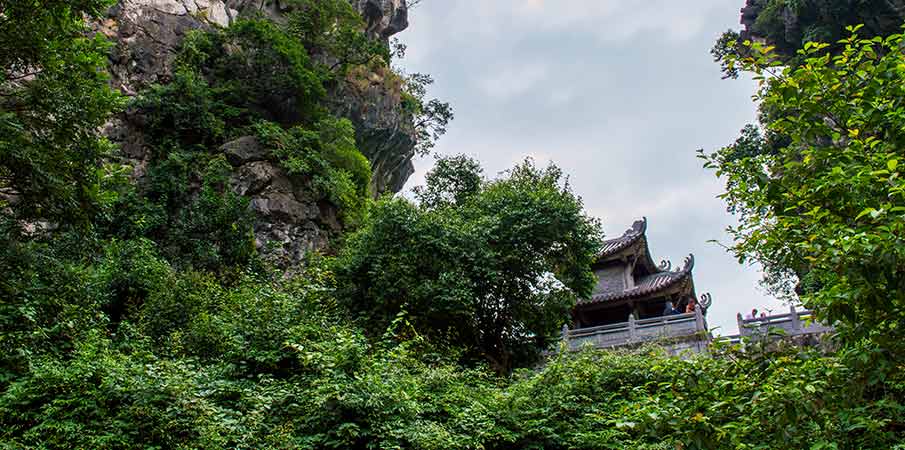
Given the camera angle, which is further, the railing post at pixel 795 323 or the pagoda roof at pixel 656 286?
the pagoda roof at pixel 656 286

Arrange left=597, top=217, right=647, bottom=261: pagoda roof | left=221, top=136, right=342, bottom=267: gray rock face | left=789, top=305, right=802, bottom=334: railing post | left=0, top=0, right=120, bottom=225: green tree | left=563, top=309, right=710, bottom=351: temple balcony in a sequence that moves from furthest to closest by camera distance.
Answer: left=597, top=217, right=647, bottom=261: pagoda roof → left=221, top=136, right=342, bottom=267: gray rock face → left=563, top=309, right=710, bottom=351: temple balcony → left=789, top=305, right=802, bottom=334: railing post → left=0, top=0, right=120, bottom=225: green tree

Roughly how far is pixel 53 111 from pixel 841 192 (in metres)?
8.23

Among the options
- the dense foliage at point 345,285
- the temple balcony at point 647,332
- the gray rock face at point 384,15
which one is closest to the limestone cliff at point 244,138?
the dense foliage at point 345,285

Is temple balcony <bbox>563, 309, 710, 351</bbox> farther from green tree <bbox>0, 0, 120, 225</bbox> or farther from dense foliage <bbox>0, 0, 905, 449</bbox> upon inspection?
green tree <bbox>0, 0, 120, 225</bbox>

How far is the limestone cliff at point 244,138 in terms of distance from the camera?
16219mm

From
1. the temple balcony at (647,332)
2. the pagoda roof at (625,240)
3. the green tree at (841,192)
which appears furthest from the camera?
the pagoda roof at (625,240)

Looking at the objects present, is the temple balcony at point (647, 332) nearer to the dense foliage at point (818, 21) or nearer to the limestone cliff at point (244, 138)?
the limestone cliff at point (244, 138)

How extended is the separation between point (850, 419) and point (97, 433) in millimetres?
6582

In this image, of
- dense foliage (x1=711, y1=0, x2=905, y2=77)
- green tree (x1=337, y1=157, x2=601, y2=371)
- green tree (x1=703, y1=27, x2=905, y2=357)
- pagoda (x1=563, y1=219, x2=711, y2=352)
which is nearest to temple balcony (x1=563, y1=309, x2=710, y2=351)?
pagoda (x1=563, y1=219, x2=711, y2=352)

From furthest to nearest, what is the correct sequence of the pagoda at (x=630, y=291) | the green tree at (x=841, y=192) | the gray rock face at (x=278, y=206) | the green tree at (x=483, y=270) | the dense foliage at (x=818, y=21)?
the dense foliage at (x=818, y=21) < the pagoda at (x=630, y=291) < the gray rock face at (x=278, y=206) < the green tree at (x=483, y=270) < the green tree at (x=841, y=192)

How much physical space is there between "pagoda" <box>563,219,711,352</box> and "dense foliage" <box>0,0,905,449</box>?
4.02 m

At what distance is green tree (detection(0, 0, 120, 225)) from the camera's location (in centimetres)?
719

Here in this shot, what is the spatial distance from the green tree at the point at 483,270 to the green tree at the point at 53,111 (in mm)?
6189

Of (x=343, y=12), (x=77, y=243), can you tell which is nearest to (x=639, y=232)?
(x=343, y=12)
